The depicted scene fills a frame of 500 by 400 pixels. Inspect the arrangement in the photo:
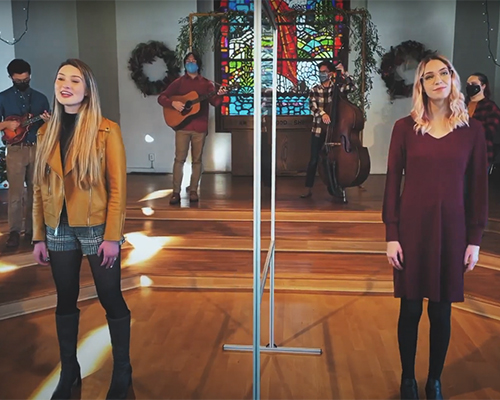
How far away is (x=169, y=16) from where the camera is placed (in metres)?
7.01

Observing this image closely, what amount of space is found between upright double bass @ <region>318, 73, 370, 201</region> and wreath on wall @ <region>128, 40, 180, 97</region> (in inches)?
116

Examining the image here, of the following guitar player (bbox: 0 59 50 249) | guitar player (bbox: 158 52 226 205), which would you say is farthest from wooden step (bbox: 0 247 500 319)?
guitar player (bbox: 158 52 226 205)

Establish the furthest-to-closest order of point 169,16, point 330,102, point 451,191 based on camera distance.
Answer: point 169,16 < point 330,102 < point 451,191

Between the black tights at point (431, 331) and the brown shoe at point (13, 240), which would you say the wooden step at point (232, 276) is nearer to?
the brown shoe at point (13, 240)

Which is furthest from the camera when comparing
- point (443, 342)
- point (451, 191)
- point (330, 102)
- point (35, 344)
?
point (330, 102)

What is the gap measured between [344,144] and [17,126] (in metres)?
2.42

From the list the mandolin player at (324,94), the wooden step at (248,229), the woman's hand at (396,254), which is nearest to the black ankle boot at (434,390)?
the woman's hand at (396,254)

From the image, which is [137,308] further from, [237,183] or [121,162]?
[237,183]

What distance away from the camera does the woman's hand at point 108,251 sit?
79.2 inches

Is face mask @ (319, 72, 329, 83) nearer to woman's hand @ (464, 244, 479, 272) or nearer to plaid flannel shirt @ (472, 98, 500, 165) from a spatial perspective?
plaid flannel shirt @ (472, 98, 500, 165)

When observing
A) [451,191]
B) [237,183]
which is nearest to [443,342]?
[451,191]

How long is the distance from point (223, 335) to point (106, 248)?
111 cm

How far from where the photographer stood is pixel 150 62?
7.04 m

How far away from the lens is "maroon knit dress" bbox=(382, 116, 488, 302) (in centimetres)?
197
